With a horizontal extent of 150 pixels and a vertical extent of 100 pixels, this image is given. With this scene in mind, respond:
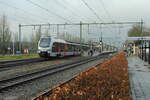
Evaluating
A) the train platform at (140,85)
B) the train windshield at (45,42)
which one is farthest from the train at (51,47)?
the train platform at (140,85)

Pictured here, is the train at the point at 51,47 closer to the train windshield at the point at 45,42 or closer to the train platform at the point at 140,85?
the train windshield at the point at 45,42

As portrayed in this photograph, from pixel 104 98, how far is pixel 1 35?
193 feet

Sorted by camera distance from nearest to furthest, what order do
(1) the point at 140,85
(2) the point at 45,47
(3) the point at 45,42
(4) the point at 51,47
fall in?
(1) the point at 140,85
(2) the point at 45,47
(4) the point at 51,47
(3) the point at 45,42

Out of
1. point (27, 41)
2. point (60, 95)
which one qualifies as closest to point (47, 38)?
point (60, 95)

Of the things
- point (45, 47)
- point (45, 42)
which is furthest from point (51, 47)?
point (45, 42)

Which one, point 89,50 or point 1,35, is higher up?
point 1,35

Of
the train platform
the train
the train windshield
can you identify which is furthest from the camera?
the train windshield

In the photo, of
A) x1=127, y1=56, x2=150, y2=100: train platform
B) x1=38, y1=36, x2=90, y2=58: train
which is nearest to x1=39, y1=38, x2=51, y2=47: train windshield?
x1=38, y1=36, x2=90, y2=58: train

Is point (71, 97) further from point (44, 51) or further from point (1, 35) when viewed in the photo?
point (1, 35)

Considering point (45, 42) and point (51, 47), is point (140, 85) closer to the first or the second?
point (51, 47)

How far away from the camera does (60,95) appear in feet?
18.4

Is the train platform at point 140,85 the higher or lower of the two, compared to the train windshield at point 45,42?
lower

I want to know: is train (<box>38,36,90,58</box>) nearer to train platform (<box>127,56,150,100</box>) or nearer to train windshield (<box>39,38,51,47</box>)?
train windshield (<box>39,38,51,47</box>)

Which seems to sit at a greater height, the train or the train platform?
the train
